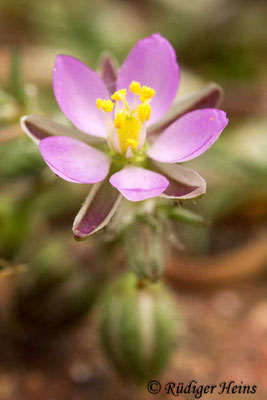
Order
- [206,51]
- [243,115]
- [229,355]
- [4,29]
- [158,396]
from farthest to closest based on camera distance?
[4,29] < [206,51] < [243,115] < [229,355] < [158,396]

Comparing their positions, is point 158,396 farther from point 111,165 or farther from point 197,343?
point 111,165

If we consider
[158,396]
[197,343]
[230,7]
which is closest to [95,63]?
[230,7]

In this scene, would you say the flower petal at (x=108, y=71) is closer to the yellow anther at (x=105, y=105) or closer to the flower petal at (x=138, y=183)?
the yellow anther at (x=105, y=105)

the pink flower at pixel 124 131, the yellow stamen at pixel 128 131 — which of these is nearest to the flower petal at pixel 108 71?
the pink flower at pixel 124 131

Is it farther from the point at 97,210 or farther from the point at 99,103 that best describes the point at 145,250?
the point at 99,103

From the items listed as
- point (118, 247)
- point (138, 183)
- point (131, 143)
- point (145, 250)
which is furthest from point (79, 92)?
point (118, 247)

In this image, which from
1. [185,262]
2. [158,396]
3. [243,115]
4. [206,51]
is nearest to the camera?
[158,396]

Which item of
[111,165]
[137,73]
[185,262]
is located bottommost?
[185,262]

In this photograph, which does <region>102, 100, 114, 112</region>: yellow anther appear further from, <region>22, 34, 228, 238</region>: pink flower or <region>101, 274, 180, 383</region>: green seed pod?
<region>101, 274, 180, 383</region>: green seed pod
